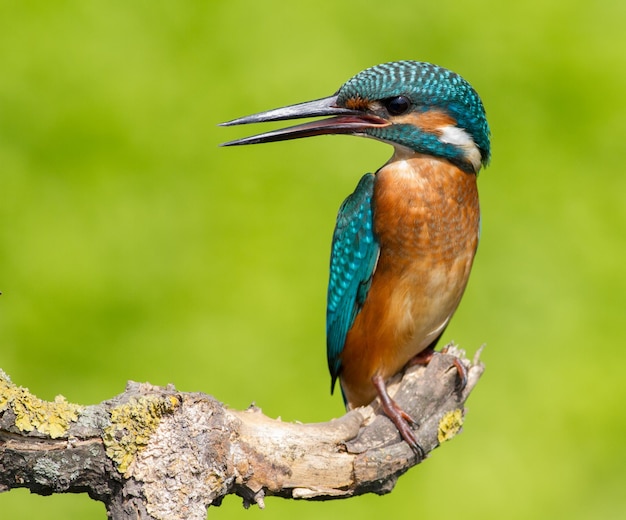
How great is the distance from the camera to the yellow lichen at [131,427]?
2463 mm

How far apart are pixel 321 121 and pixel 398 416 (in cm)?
84

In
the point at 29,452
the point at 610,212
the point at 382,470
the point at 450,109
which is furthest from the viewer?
the point at 610,212

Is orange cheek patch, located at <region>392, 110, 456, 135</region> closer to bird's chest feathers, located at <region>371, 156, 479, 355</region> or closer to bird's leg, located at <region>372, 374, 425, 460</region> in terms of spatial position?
bird's chest feathers, located at <region>371, 156, 479, 355</region>

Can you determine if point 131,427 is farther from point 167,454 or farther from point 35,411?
point 35,411

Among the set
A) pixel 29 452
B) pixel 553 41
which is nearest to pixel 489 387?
pixel 553 41

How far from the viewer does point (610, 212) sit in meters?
5.15

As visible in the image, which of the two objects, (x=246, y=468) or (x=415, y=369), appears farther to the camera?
(x=415, y=369)

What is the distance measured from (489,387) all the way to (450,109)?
6.51ft

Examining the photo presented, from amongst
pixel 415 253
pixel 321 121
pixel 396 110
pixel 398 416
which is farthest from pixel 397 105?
pixel 398 416

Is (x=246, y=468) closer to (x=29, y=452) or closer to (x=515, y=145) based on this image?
(x=29, y=452)

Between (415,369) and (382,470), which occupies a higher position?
(415,369)

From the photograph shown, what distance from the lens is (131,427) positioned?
2484mm

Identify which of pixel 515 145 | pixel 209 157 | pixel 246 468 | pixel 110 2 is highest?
pixel 110 2

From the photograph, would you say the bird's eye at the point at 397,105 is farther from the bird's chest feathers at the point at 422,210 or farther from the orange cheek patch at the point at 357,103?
the bird's chest feathers at the point at 422,210
